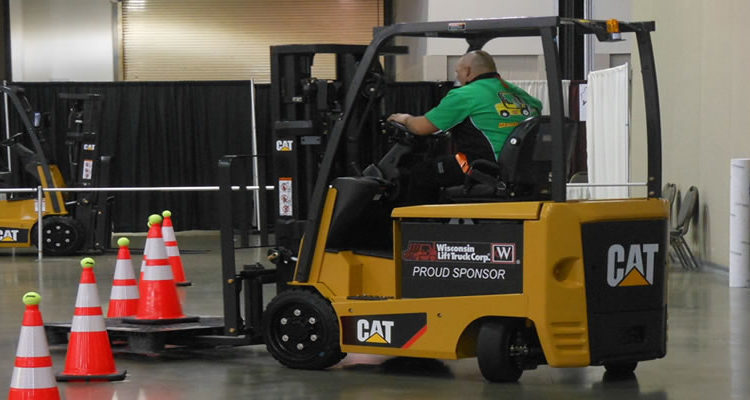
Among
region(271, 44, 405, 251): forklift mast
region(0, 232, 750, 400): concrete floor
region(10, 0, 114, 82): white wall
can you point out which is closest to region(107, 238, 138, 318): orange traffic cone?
region(0, 232, 750, 400): concrete floor

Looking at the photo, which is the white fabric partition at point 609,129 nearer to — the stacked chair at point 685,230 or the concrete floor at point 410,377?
the stacked chair at point 685,230

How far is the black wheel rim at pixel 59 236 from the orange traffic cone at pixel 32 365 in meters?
10.6

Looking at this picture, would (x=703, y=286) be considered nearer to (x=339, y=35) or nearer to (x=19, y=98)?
(x=19, y=98)

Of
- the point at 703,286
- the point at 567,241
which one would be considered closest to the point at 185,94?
the point at 703,286

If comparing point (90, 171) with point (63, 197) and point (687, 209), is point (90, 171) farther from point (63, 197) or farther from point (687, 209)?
point (687, 209)

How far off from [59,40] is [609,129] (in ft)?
44.4

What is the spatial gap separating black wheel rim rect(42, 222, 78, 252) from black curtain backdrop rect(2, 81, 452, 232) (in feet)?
16.2

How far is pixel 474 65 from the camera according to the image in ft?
22.9

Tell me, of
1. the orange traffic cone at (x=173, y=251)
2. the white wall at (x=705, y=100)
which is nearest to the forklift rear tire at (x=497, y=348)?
the orange traffic cone at (x=173, y=251)

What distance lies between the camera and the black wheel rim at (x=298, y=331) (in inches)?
284

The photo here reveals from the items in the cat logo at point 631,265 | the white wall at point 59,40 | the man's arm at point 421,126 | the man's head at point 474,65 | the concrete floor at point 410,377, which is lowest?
the concrete floor at point 410,377

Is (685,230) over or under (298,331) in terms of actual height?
under

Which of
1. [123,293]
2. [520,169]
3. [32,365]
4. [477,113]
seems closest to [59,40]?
[123,293]

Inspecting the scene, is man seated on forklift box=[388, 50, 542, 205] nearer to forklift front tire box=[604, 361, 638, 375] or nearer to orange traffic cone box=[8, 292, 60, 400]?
forklift front tire box=[604, 361, 638, 375]
